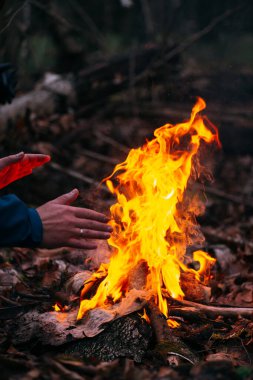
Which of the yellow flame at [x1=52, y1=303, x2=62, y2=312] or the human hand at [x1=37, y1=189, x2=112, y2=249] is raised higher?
the human hand at [x1=37, y1=189, x2=112, y2=249]

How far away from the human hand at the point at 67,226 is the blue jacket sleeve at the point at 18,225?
5 centimetres

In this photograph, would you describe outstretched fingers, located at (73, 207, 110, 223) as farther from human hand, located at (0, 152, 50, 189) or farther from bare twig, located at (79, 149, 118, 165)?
bare twig, located at (79, 149, 118, 165)

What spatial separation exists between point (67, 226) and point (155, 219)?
0.96 m

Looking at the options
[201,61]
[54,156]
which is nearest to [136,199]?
[54,156]

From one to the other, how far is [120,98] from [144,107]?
24.8 inches

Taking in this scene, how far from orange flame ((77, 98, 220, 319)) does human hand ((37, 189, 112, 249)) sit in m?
0.66

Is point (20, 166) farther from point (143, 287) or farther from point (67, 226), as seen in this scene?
point (143, 287)

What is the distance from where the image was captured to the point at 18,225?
9.25 ft

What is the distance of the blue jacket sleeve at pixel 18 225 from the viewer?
9.22 feet

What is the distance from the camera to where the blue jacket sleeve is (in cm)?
281

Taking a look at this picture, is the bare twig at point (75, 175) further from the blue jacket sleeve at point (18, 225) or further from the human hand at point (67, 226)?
the blue jacket sleeve at point (18, 225)

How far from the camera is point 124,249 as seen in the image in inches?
143

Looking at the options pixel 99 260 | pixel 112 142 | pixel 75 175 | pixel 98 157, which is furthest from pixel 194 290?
pixel 112 142

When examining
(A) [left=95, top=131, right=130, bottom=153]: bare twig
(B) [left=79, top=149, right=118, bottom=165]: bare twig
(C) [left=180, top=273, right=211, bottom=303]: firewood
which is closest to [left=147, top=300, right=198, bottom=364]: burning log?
(C) [left=180, top=273, right=211, bottom=303]: firewood
